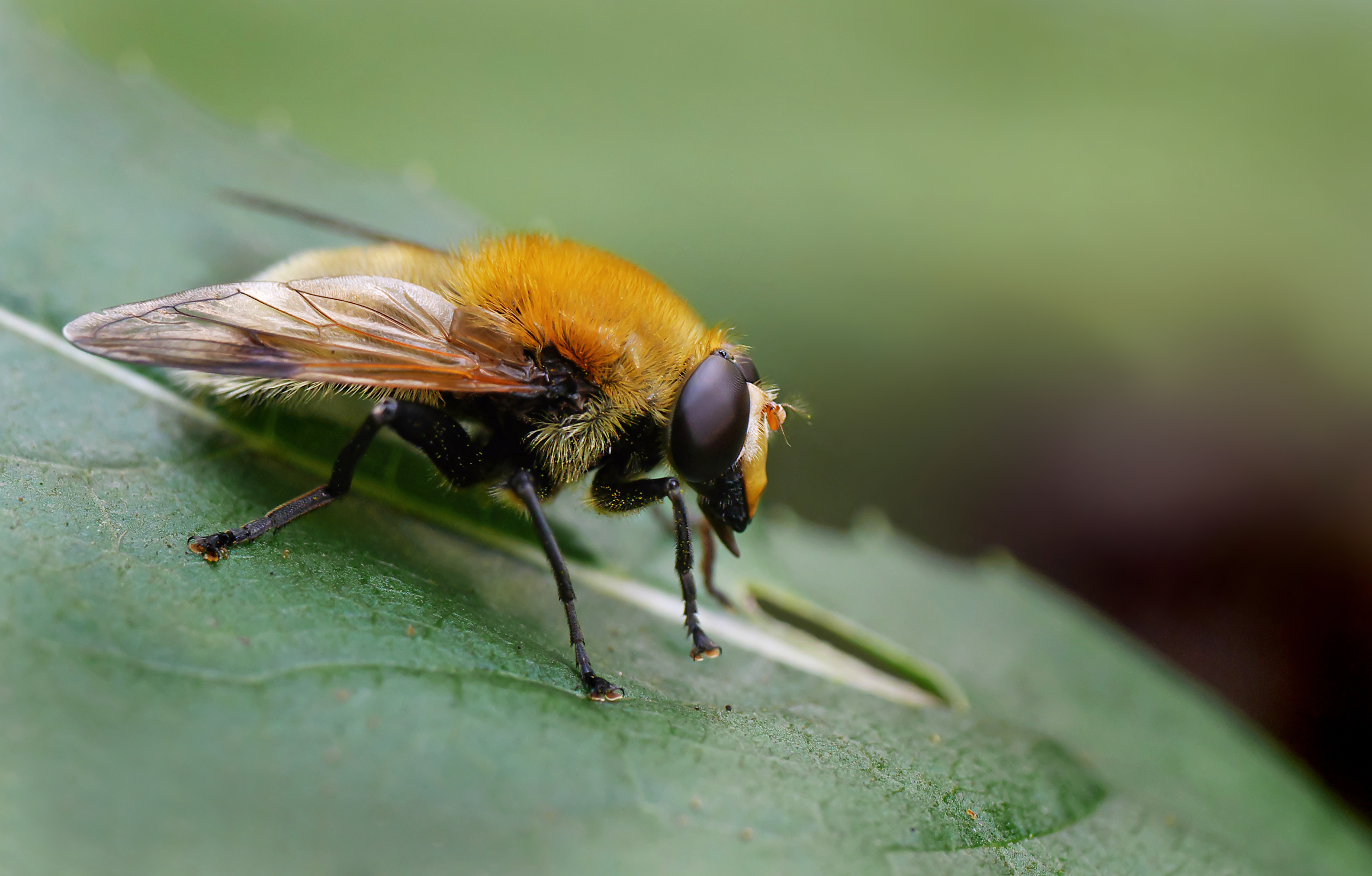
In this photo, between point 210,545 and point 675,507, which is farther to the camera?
point 675,507

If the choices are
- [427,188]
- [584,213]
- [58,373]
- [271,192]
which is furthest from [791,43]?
[58,373]

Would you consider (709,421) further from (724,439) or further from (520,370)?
(520,370)

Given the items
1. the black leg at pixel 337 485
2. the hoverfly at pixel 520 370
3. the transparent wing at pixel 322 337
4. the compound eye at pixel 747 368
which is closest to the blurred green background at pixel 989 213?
the compound eye at pixel 747 368

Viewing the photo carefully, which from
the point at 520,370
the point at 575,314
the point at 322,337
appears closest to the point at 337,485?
the point at 322,337

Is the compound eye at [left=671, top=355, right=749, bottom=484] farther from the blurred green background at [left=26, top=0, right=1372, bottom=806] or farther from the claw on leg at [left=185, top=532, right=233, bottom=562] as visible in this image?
the blurred green background at [left=26, top=0, right=1372, bottom=806]

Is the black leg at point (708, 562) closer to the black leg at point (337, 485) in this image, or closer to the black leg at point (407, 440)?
the black leg at point (407, 440)

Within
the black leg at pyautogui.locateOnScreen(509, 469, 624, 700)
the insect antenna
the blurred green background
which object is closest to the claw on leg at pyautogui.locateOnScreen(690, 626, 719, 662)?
the black leg at pyautogui.locateOnScreen(509, 469, 624, 700)

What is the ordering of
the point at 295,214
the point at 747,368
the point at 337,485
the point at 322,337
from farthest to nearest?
the point at 295,214 → the point at 747,368 → the point at 337,485 → the point at 322,337

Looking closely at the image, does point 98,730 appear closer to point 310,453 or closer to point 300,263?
point 310,453
